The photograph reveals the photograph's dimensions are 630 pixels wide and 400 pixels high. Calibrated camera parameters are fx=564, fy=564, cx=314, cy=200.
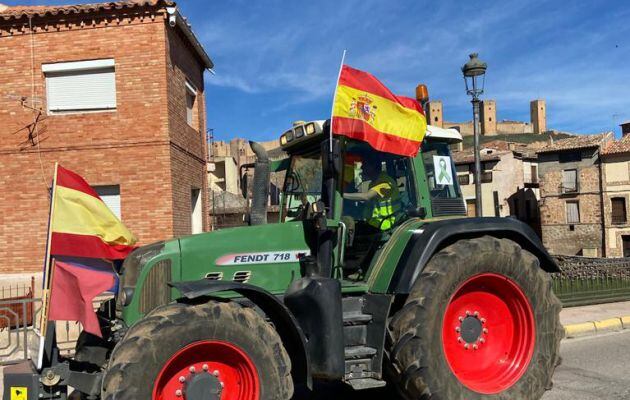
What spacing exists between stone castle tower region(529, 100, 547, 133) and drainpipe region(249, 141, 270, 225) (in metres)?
108

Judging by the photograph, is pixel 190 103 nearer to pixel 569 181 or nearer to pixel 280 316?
pixel 280 316

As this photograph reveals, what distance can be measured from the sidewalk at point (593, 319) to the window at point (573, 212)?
34.6m

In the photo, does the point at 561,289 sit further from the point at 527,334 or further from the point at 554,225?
the point at 554,225

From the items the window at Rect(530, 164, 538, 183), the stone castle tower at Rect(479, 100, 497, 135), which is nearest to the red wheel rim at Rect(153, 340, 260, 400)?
the window at Rect(530, 164, 538, 183)

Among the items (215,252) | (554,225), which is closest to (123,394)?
(215,252)

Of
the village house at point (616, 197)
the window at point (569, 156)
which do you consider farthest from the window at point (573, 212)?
the window at point (569, 156)

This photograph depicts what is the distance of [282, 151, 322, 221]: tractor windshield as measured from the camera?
504 cm

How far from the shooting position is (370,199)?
4.79m

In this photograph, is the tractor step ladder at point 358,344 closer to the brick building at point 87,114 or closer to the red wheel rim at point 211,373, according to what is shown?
the red wheel rim at point 211,373

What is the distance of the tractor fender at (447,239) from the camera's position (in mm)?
4164

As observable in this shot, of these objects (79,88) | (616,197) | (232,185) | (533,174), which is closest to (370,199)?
(79,88)

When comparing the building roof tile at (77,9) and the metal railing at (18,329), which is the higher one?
the building roof tile at (77,9)

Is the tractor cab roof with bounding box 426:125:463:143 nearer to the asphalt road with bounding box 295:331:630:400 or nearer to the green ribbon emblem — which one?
the green ribbon emblem

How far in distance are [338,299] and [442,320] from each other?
33.4 inches
